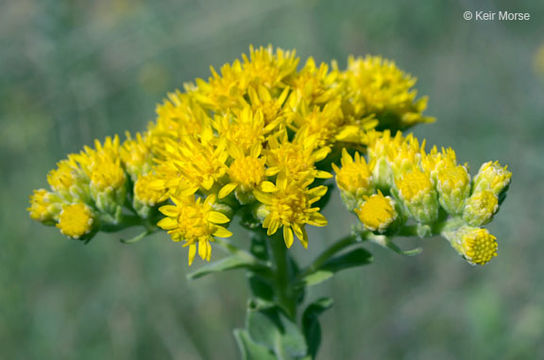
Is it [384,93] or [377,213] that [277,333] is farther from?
[384,93]

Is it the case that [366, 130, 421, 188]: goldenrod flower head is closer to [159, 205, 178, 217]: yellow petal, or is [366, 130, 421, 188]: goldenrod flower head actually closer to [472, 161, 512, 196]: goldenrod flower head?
[472, 161, 512, 196]: goldenrod flower head

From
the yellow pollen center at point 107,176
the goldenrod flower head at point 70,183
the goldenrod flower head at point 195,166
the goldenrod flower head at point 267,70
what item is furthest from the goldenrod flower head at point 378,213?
the goldenrod flower head at point 70,183

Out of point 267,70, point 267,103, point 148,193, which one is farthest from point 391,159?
point 148,193

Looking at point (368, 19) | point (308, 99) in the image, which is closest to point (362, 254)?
point (308, 99)

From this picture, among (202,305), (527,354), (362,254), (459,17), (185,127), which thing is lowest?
(527,354)

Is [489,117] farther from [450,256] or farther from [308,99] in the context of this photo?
[308,99]

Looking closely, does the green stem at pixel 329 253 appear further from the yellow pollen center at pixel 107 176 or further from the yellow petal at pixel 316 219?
the yellow pollen center at pixel 107 176

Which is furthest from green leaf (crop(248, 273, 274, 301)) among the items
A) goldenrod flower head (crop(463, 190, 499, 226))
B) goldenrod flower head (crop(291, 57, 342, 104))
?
goldenrod flower head (crop(463, 190, 499, 226))
